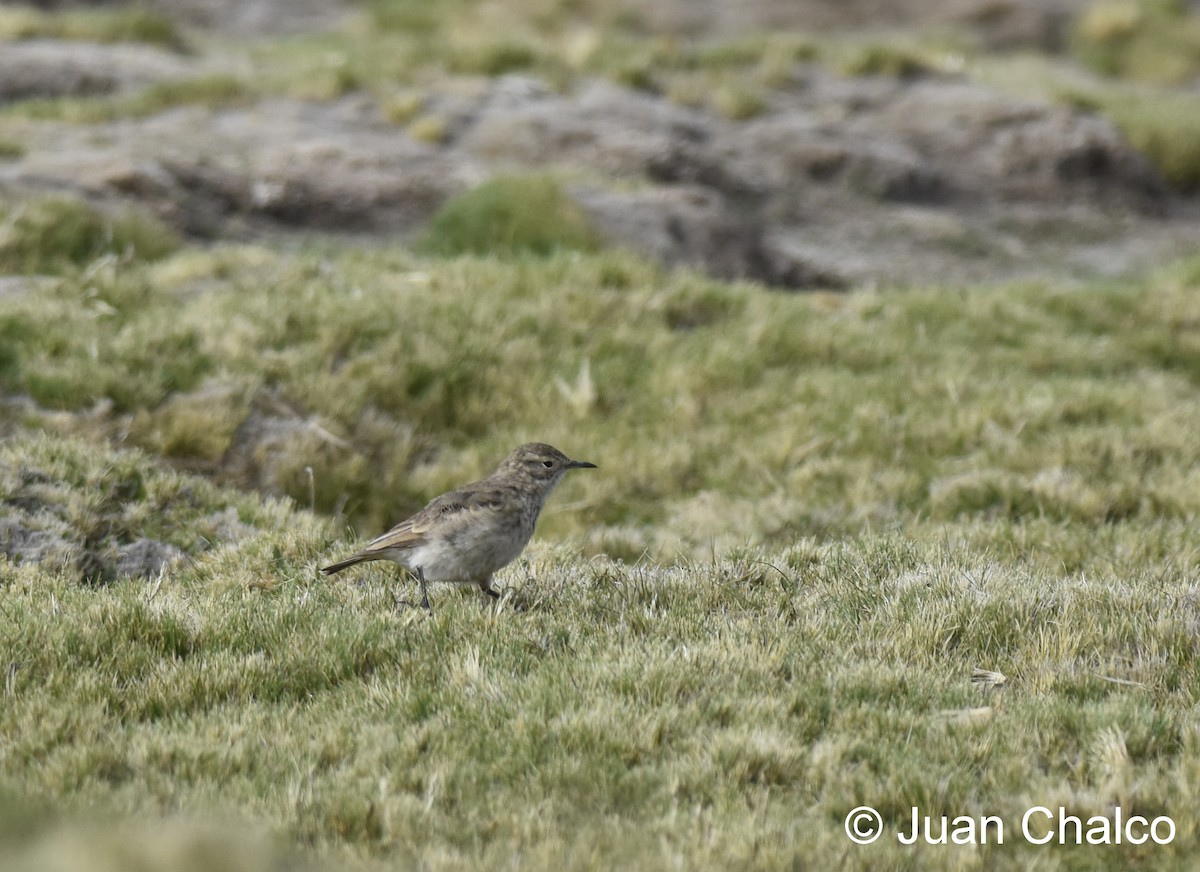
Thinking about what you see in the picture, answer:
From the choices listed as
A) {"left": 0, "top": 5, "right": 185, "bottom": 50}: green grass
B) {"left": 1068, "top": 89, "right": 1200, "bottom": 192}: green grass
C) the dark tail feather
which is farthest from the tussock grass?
{"left": 0, "top": 5, "right": 185, "bottom": 50}: green grass

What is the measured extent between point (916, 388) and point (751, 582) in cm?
487

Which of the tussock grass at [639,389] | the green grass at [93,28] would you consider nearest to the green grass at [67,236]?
the tussock grass at [639,389]

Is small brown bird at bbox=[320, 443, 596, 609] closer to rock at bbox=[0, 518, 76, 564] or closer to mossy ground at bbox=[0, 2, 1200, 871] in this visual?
mossy ground at bbox=[0, 2, 1200, 871]

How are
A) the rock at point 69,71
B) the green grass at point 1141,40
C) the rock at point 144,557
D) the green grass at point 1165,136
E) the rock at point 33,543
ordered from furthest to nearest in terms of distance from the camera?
1. the green grass at point 1141,40
2. the green grass at point 1165,136
3. the rock at point 69,71
4. the rock at point 144,557
5. the rock at point 33,543

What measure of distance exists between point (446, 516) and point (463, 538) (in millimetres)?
165

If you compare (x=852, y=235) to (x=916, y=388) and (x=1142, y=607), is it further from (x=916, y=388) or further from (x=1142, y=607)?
(x=1142, y=607)

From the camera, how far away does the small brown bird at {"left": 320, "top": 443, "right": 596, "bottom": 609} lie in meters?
6.38

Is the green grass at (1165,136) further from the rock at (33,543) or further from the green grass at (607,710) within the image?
the rock at (33,543)

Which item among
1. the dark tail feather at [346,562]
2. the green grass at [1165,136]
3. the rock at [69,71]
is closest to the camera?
the dark tail feather at [346,562]

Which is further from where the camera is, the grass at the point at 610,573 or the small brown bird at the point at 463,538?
the small brown bird at the point at 463,538

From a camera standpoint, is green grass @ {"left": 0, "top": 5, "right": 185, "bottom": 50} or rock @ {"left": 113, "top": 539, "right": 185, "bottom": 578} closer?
rock @ {"left": 113, "top": 539, "right": 185, "bottom": 578}

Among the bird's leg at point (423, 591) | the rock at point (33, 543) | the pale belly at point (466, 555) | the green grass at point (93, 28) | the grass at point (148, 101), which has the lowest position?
the rock at point (33, 543)

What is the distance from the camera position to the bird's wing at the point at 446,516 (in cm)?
642

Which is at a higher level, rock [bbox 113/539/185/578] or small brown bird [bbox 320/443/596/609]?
small brown bird [bbox 320/443/596/609]
